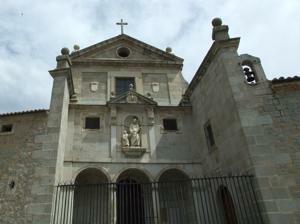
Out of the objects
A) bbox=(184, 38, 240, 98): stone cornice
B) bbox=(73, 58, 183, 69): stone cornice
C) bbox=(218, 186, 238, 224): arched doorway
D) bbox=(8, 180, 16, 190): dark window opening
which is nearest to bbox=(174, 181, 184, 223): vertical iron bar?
bbox=(218, 186, 238, 224): arched doorway

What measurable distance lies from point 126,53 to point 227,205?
10.5 m

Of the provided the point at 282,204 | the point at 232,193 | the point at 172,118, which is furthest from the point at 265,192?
the point at 172,118

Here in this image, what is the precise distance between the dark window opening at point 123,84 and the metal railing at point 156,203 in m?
5.51

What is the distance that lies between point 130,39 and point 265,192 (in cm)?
1204

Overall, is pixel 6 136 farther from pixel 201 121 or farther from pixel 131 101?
pixel 201 121

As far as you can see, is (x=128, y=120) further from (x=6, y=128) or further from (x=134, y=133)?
(x=6, y=128)

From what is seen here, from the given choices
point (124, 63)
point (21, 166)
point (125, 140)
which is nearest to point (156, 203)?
point (125, 140)

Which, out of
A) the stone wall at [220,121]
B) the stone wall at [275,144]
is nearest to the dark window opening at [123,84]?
the stone wall at [220,121]

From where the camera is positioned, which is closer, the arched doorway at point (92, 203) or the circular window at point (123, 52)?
the arched doorway at point (92, 203)

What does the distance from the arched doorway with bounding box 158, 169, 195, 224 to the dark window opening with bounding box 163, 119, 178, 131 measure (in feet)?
7.08

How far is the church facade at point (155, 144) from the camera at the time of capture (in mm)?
8094

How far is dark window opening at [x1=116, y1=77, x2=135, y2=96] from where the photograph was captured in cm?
1453

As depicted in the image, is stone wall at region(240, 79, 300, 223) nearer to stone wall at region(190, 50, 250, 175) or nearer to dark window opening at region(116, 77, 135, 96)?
stone wall at region(190, 50, 250, 175)

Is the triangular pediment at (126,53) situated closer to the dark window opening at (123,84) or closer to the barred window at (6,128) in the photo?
the dark window opening at (123,84)
